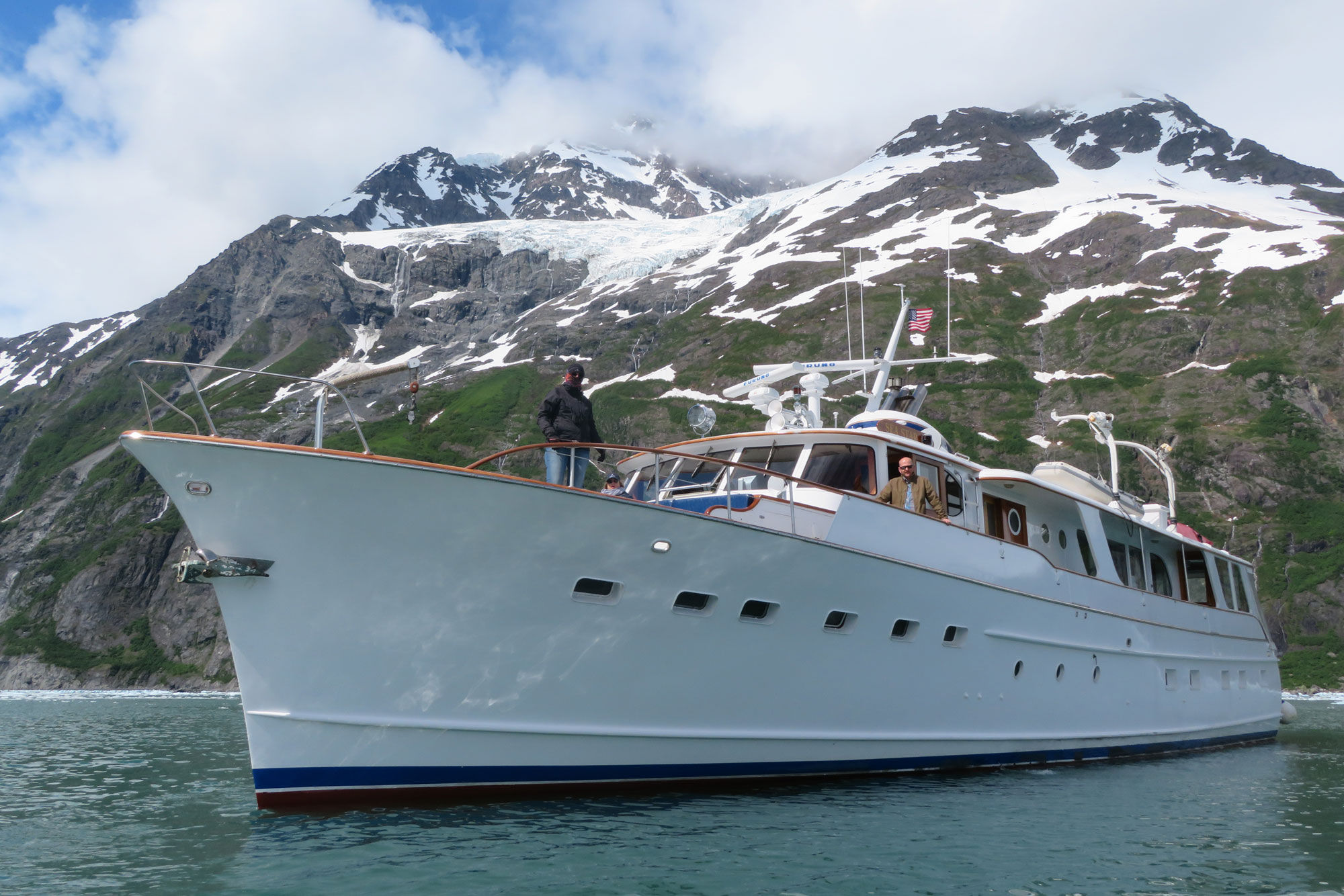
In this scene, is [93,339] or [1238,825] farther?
[93,339]

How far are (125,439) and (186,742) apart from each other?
15359 millimetres

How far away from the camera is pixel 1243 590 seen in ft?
66.6

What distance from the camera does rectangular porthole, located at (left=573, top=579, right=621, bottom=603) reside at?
919cm

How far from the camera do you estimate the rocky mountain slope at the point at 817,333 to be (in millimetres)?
63000

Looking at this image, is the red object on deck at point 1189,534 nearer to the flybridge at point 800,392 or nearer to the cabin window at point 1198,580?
the cabin window at point 1198,580

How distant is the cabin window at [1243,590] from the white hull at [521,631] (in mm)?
12774

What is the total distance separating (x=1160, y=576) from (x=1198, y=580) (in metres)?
1.74

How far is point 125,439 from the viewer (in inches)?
334

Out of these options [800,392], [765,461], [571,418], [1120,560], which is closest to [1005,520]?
[1120,560]

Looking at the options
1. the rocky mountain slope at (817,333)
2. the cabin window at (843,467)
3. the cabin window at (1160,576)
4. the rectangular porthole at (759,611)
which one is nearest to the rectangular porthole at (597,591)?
the rectangular porthole at (759,611)

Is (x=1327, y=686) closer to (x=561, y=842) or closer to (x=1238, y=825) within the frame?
(x=1238, y=825)

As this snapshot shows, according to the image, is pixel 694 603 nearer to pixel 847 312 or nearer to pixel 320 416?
pixel 320 416

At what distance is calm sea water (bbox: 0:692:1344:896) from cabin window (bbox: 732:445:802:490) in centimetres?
406

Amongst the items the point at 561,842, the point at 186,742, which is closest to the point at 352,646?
the point at 561,842
